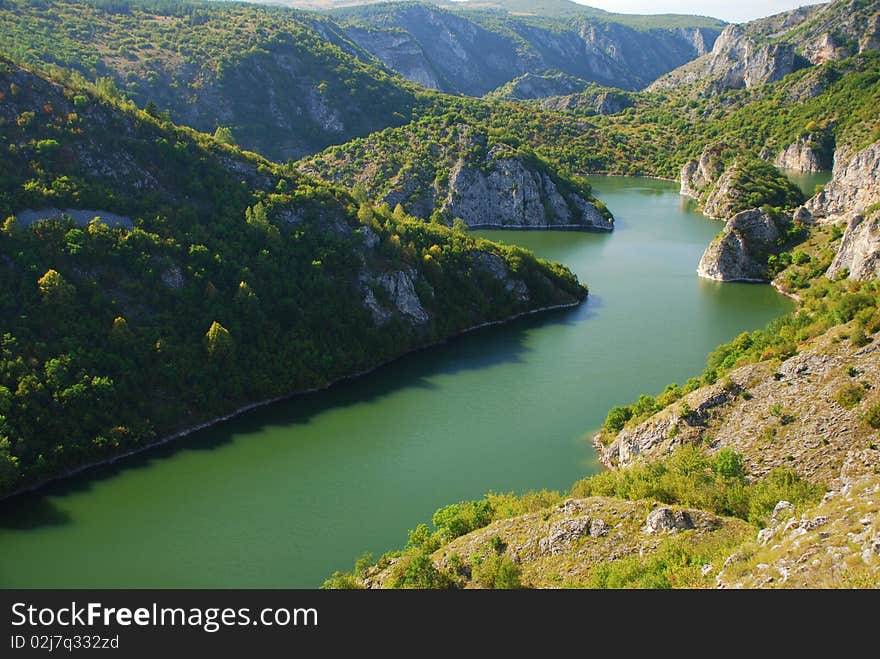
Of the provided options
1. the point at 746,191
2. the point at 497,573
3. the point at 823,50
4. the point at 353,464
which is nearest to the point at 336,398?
the point at 353,464

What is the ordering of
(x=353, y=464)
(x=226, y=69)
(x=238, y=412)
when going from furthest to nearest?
(x=226, y=69) < (x=238, y=412) < (x=353, y=464)

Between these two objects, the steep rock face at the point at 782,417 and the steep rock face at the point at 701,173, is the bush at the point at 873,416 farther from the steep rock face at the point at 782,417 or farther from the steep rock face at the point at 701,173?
the steep rock face at the point at 701,173

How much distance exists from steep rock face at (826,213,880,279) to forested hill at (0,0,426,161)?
3770 inches

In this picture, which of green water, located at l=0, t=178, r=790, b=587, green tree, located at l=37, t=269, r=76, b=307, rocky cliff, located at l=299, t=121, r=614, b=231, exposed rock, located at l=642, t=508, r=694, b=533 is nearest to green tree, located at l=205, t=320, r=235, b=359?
green water, located at l=0, t=178, r=790, b=587

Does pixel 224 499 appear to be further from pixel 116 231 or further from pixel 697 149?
pixel 697 149

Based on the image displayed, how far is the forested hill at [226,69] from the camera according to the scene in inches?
5290

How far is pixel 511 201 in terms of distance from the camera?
116 meters

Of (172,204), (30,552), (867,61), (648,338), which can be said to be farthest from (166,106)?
(867,61)

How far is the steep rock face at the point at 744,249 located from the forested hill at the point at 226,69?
81.1 metres

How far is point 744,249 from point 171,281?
60578 millimetres

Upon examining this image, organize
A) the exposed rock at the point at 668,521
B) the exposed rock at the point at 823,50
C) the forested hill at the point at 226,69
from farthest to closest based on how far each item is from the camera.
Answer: the exposed rock at the point at 823,50 → the forested hill at the point at 226,69 → the exposed rock at the point at 668,521

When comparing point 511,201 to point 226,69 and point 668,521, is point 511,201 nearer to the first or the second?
point 226,69

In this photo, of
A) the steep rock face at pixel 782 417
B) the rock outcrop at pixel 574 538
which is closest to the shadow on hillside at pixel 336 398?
the rock outcrop at pixel 574 538

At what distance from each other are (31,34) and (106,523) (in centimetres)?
12165
